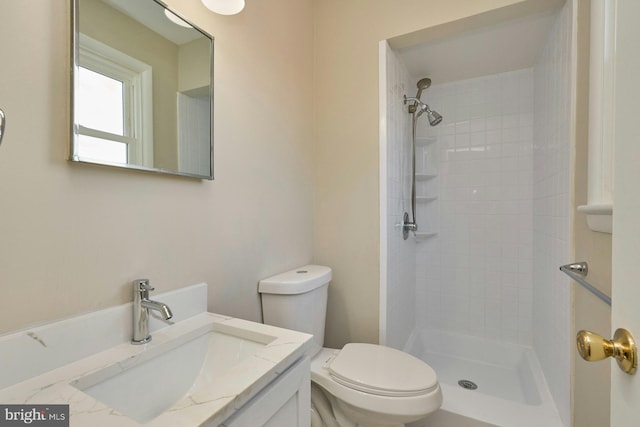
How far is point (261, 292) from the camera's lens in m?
1.26

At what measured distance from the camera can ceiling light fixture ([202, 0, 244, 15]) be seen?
1001mm

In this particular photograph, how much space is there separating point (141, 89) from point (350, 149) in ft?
3.46

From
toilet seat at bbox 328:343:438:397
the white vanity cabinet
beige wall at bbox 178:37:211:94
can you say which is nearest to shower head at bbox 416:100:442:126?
beige wall at bbox 178:37:211:94

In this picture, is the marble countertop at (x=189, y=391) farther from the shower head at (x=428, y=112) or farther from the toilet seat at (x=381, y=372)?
the shower head at (x=428, y=112)

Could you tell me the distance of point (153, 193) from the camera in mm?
868

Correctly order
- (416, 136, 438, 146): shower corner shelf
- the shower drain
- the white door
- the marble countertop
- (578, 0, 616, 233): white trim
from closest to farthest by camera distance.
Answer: the white door
the marble countertop
(578, 0, 616, 233): white trim
the shower drain
(416, 136, 438, 146): shower corner shelf

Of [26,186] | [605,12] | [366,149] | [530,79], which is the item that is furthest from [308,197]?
[530,79]

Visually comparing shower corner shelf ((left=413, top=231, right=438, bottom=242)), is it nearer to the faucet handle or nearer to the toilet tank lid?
the toilet tank lid

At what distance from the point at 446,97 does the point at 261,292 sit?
2055 mm

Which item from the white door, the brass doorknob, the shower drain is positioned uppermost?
the white door

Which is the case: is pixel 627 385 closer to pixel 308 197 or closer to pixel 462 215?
pixel 308 197

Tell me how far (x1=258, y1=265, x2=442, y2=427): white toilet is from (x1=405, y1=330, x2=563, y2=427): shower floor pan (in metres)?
0.34

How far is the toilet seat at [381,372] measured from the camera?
1091mm

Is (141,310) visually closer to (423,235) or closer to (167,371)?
(167,371)
